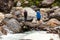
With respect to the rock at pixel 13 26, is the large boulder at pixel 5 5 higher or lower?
higher

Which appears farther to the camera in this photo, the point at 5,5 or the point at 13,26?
the point at 5,5

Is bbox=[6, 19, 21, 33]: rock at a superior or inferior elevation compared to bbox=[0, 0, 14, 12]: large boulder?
inferior

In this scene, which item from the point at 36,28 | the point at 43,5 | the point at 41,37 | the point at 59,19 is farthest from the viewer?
the point at 43,5

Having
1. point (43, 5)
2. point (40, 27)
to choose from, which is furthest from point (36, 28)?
point (43, 5)

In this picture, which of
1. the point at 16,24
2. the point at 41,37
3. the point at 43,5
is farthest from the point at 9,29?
the point at 43,5

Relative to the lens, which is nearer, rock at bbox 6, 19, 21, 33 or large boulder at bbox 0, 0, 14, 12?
rock at bbox 6, 19, 21, 33

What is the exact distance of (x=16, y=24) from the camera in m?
24.6

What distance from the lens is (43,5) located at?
36.5 m

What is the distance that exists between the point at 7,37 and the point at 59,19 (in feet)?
27.6

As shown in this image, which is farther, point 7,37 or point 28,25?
point 28,25

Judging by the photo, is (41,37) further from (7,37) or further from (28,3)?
(28,3)

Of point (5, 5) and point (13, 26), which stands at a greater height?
point (5, 5)

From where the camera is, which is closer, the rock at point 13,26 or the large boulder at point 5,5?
the rock at point 13,26

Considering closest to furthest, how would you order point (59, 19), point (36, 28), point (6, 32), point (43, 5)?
point (6, 32) → point (36, 28) → point (59, 19) → point (43, 5)
